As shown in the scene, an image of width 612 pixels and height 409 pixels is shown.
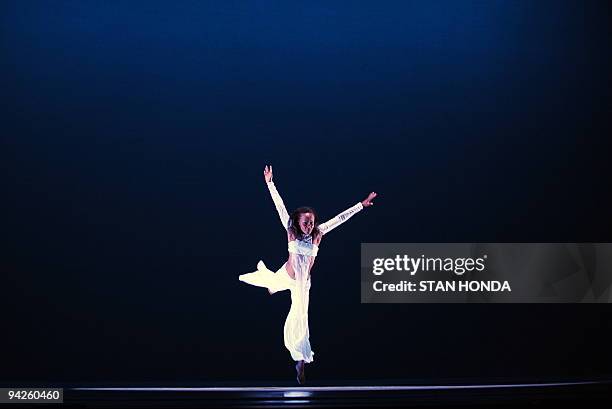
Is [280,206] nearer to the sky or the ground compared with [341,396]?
nearer to the sky

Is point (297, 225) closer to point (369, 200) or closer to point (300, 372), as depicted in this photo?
point (369, 200)

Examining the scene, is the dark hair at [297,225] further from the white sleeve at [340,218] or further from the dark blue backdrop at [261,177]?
the dark blue backdrop at [261,177]

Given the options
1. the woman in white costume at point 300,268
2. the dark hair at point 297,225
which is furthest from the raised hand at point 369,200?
the dark hair at point 297,225

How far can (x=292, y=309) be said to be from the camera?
4.87m

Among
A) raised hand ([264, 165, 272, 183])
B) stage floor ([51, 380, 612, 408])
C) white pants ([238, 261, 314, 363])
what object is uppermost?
raised hand ([264, 165, 272, 183])

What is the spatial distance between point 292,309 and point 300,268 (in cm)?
29

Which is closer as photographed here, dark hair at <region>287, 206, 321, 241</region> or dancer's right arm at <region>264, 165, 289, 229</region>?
dancer's right arm at <region>264, 165, 289, 229</region>

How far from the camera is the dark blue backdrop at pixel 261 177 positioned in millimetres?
5047

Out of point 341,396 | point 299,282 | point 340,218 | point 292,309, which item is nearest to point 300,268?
point 299,282

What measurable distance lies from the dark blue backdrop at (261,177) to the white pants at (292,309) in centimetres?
13

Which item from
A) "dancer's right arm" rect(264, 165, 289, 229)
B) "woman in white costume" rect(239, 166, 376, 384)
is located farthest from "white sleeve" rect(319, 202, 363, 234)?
"dancer's right arm" rect(264, 165, 289, 229)

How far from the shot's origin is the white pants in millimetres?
4855

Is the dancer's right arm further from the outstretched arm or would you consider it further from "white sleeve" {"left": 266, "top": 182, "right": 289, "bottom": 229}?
the outstretched arm

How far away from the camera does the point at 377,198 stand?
5.20 metres
